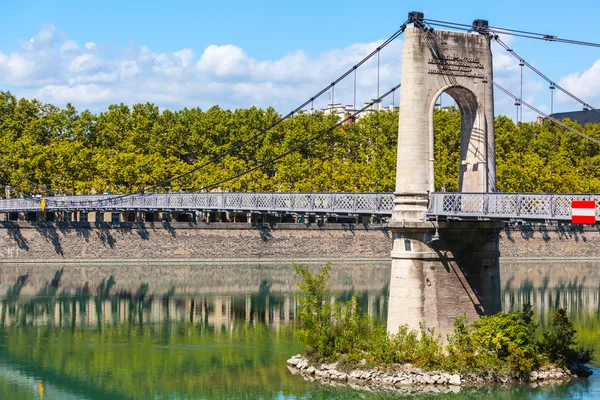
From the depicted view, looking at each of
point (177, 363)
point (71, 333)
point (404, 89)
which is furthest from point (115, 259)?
point (404, 89)

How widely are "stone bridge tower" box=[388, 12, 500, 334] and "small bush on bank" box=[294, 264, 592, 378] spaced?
738 millimetres

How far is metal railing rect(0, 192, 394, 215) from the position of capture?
42.6 metres

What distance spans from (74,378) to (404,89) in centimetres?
1344

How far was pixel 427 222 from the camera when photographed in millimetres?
34250

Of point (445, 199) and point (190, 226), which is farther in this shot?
point (190, 226)

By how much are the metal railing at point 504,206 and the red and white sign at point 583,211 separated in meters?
0.27

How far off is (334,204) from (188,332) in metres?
7.67

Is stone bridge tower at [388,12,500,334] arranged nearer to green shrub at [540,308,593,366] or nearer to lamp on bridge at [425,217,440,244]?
lamp on bridge at [425,217,440,244]

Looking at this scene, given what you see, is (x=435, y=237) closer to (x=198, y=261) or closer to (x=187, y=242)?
(x=198, y=261)

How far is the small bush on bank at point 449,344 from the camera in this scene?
3309 centimetres

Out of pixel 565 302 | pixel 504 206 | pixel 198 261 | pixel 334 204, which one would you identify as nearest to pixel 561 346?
pixel 504 206

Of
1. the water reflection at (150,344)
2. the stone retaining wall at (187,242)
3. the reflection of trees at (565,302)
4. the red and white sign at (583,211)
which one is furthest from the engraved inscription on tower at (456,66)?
the stone retaining wall at (187,242)

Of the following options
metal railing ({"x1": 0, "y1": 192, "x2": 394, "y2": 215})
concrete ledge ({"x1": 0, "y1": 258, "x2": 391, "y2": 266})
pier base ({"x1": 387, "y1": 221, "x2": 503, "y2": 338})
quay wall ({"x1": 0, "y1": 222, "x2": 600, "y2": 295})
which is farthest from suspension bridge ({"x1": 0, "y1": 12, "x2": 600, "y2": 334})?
concrete ledge ({"x1": 0, "y1": 258, "x2": 391, "y2": 266})

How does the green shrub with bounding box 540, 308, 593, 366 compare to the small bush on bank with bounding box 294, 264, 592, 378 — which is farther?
the green shrub with bounding box 540, 308, 593, 366
